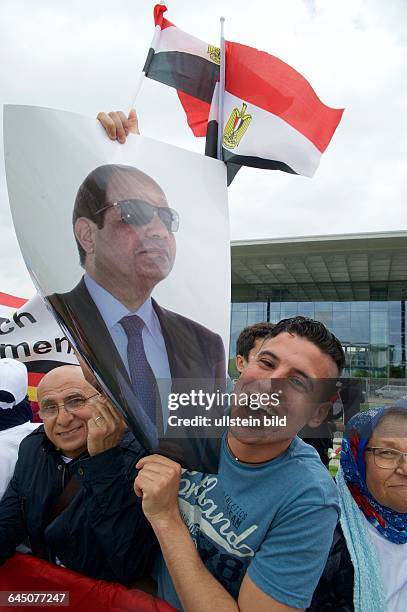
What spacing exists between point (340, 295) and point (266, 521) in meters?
21.0

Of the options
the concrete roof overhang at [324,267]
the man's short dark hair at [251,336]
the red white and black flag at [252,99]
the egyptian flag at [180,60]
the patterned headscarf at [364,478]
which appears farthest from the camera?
the concrete roof overhang at [324,267]

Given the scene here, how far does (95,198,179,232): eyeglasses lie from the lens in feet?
3.51

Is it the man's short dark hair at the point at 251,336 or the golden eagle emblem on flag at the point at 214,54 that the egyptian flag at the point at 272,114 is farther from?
the man's short dark hair at the point at 251,336

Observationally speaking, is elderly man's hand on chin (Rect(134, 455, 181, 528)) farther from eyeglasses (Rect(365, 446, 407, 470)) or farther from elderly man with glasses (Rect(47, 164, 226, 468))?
eyeglasses (Rect(365, 446, 407, 470))

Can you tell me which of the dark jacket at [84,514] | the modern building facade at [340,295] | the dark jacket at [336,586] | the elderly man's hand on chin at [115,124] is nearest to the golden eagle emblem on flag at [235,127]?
the elderly man's hand on chin at [115,124]

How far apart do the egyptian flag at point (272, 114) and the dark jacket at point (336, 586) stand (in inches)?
52.2

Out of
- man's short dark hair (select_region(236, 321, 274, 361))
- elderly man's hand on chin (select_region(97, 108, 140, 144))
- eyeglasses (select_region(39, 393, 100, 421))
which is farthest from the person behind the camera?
man's short dark hair (select_region(236, 321, 274, 361))

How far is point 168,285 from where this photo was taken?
1137 mm

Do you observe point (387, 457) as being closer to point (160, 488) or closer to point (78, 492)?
point (160, 488)

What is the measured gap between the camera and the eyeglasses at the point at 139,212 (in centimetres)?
107

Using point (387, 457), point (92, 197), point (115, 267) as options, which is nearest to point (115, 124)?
point (92, 197)

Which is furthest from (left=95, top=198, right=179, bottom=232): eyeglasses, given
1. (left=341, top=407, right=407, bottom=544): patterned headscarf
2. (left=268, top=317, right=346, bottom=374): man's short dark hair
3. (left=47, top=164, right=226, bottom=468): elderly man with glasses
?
(left=341, top=407, right=407, bottom=544): patterned headscarf

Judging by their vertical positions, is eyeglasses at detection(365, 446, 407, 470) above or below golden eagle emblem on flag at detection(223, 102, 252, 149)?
below

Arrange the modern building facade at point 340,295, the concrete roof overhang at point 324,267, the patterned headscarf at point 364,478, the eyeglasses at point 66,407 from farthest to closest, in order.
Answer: the modern building facade at point 340,295 < the concrete roof overhang at point 324,267 < the eyeglasses at point 66,407 < the patterned headscarf at point 364,478
